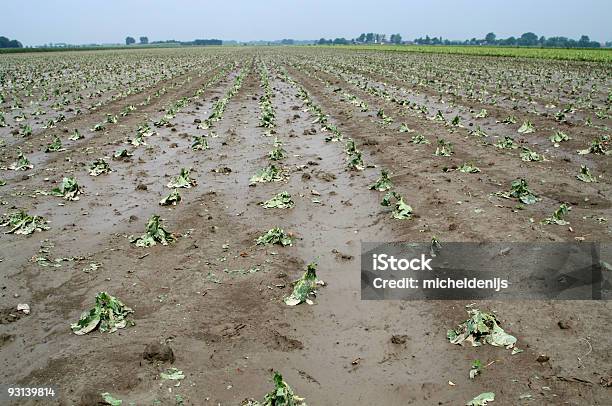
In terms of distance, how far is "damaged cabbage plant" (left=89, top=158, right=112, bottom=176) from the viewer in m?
12.6

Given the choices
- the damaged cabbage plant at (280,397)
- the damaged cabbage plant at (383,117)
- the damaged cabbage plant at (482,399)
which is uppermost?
the damaged cabbage plant at (383,117)

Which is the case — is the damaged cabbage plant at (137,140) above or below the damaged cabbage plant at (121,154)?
above

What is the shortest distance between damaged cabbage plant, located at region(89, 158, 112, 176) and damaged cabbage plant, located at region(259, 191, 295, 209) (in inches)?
213

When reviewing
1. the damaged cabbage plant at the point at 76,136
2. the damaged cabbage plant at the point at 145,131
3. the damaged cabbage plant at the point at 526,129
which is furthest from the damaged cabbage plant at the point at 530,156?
the damaged cabbage plant at the point at 76,136

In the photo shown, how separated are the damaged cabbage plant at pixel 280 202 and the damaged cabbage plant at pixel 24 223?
4568mm

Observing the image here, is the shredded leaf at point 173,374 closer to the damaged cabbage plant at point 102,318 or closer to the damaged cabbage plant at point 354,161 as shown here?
the damaged cabbage plant at point 102,318

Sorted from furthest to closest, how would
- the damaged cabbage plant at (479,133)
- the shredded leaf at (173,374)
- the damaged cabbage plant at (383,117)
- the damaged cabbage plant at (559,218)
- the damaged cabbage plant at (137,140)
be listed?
the damaged cabbage plant at (383,117), the damaged cabbage plant at (479,133), the damaged cabbage plant at (137,140), the damaged cabbage plant at (559,218), the shredded leaf at (173,374)

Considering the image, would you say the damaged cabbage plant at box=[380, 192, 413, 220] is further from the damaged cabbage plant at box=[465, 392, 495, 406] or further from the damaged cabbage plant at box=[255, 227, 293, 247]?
the damaged cabbage plant at box=[465, 392, 495, 406]

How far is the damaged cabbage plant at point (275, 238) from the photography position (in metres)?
8.35

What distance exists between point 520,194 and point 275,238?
5.57 metres

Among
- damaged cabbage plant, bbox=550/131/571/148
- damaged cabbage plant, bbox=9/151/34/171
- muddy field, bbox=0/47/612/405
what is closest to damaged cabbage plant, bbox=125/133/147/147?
muddy field, bbox=0/47/612/405

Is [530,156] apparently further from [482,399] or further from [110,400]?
[110,400]

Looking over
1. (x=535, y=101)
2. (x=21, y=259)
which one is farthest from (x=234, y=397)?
(x=535, y=101)

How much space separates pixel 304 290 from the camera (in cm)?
666
